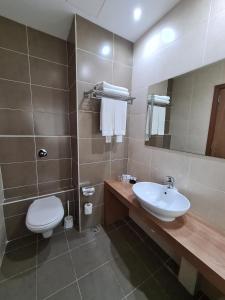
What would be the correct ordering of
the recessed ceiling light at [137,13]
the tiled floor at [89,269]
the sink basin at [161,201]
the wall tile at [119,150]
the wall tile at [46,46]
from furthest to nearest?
the wall tile at [119,150] < the wall tile at [46,46] < the recessed ceiling light at [137,13] < the tiled floor at [89,269] < the sink basin at [161,201]

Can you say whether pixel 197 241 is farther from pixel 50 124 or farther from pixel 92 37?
pixel 92 37

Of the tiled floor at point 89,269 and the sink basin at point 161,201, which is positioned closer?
the sink basin at point 161,201

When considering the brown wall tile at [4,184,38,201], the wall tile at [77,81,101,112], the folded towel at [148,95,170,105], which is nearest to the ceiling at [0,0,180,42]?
the wall tile at [77,81,101,112]

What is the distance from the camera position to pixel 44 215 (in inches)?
59.4

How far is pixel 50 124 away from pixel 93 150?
0.67 m

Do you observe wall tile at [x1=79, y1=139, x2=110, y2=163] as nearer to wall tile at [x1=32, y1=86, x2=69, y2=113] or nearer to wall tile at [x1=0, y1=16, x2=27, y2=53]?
wall tile at [x1=32, y1=86, x2=69, y2=113]

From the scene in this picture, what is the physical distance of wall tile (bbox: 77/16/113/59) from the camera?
1474mm

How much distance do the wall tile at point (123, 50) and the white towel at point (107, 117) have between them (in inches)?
23.9

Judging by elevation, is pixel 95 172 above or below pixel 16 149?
below

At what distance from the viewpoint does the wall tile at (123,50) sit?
1.72m

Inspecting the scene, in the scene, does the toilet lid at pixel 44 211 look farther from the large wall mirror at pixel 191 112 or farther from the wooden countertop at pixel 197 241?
the large wall mirror at pixel 191 112

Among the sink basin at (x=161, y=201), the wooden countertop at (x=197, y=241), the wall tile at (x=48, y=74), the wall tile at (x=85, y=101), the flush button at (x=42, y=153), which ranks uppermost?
the wall tile at (x=48, y=74)

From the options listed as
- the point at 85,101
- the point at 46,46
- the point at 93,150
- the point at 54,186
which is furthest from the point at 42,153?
the point at 46,46

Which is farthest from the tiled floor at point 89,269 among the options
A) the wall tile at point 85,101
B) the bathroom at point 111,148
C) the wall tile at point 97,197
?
the wall tile at point 85,101
